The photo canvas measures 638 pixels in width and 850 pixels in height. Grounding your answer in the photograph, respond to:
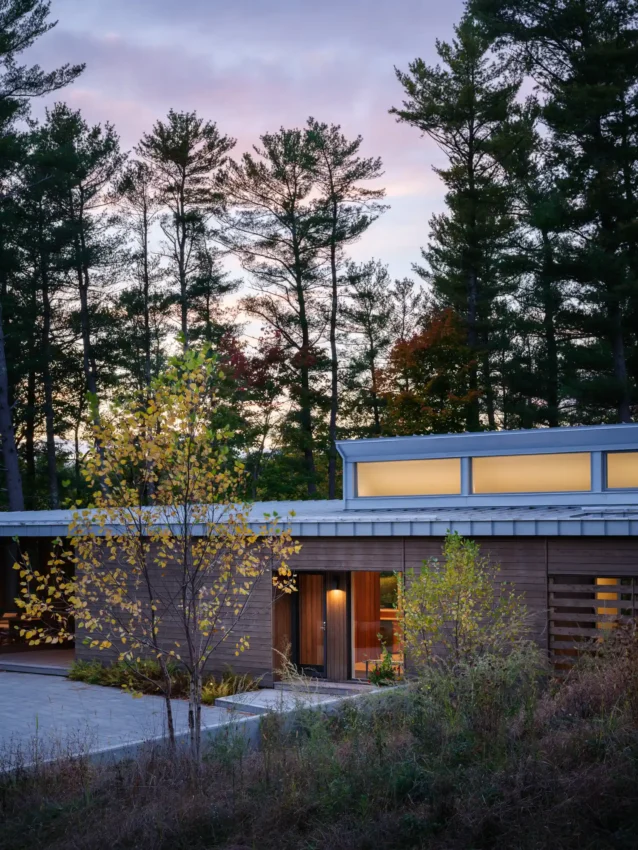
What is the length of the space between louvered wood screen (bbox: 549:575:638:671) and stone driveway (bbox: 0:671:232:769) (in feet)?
14.8

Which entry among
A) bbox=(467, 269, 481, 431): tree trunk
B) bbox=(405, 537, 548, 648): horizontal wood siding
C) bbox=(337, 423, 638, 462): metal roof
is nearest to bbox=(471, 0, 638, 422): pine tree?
bbox=(467, 269, 481, 431): tree trunk

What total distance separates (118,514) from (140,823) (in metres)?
2.53

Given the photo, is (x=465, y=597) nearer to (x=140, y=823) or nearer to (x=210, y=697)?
(x=210, y=697)

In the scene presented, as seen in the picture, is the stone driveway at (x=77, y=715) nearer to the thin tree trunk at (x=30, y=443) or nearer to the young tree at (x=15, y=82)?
the young tree at (x=15, y=82)

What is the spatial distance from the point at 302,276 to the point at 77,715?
2044 centimetres

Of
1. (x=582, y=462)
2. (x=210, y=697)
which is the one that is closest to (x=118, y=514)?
(x=210, y=697)

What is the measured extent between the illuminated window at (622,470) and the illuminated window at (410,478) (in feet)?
8.77

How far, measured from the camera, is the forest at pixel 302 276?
2752 centimetres

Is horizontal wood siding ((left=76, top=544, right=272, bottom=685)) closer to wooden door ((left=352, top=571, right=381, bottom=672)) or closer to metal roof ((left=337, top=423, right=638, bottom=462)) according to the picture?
wooden door ((left=352, top=571, right=381, bottom=672))

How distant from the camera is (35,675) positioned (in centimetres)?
1761

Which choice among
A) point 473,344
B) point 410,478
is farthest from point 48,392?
point 410,478

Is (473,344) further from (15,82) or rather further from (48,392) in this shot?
(15,82)

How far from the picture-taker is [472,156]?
98.3 feet

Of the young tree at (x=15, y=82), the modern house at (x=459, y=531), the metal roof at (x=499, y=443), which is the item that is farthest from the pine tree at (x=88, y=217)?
the metal roof at (x=499, y=443)
